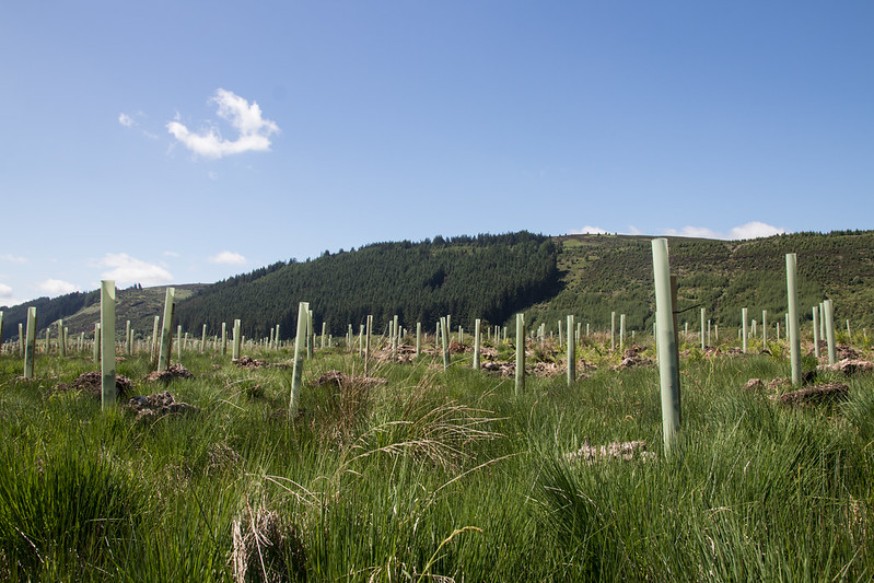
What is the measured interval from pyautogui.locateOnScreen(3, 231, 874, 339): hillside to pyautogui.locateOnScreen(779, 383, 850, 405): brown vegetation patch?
20358 millimetres

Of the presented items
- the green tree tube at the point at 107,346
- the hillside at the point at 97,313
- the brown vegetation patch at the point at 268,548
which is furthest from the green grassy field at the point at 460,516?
the hillside at the point at 97,313

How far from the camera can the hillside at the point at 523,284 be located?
6262cm

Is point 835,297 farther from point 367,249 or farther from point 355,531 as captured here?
point 367,249

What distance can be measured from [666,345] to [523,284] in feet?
351

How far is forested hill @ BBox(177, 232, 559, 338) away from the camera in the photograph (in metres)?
111

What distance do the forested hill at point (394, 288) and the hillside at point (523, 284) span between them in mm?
324

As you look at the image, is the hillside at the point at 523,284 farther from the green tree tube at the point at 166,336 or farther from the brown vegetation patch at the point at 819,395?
the brown vegetation patch at the point at 819,395

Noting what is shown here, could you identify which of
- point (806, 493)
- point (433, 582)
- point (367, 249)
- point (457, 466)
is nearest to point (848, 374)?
point (806, 493)

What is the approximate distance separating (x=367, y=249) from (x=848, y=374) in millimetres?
165440

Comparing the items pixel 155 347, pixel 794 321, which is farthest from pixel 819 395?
pixel 155 347

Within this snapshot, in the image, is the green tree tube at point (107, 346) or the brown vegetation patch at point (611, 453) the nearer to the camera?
the brown vegetation patch at point (611, 453)

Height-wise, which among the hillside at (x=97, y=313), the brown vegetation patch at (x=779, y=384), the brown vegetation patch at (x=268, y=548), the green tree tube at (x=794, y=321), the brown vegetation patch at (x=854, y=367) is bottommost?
the brown vegetation patch at (x=268, y=548)

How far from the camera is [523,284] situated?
110m

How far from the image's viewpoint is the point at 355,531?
2.02 meters
